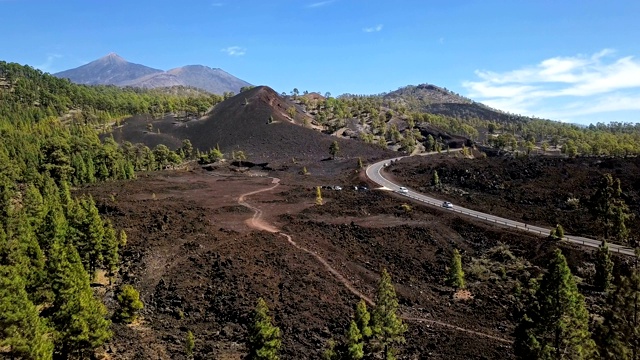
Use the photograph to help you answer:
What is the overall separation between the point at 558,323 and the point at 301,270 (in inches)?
1055

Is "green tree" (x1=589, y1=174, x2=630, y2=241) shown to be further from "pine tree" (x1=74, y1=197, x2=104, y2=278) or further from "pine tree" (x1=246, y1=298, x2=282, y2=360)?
"pine tree" (x1=74, y1=197, x2=104, y2=278)

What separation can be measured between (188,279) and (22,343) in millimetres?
20464

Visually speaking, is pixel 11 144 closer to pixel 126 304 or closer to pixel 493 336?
pixel 126 304

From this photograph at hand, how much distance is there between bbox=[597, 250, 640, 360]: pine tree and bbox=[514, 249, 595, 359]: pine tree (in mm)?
975

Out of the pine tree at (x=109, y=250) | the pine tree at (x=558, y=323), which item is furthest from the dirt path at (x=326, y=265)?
the pine tree at (x=109, y=250)

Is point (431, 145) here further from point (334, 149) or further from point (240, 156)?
point (240, 156)

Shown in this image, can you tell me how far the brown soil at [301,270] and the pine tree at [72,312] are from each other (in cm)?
336

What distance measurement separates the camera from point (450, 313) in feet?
129

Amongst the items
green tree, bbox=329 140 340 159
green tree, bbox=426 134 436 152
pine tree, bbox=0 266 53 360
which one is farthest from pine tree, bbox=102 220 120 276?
green tree, bbox=426 134 436 152

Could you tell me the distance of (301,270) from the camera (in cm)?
4494

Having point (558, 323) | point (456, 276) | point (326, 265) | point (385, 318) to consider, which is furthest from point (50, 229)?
point (558, 323)

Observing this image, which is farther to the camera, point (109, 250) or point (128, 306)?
point (109, 250)

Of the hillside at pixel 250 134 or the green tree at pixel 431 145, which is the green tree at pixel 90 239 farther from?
the green tree at pixel 431 145

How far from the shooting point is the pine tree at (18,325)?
22520mm
